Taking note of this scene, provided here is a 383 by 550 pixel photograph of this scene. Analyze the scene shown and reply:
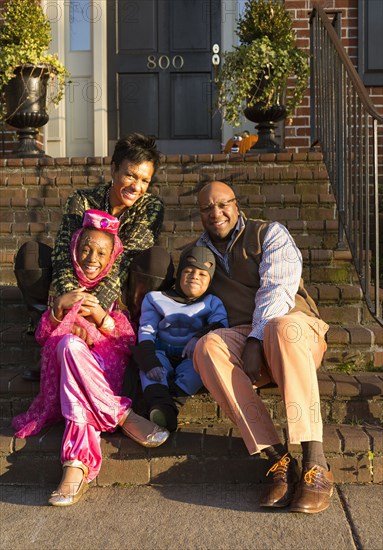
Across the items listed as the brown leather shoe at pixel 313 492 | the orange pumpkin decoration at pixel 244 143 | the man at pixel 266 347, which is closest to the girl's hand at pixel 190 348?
the man at pixel 266 347

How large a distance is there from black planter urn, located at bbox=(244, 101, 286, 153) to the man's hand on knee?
9.68ft

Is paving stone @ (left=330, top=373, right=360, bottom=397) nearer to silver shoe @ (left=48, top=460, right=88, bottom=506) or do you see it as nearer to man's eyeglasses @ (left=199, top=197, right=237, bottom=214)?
man's eyeglasses @ (left=199, top=197, right=237, bottom=214)

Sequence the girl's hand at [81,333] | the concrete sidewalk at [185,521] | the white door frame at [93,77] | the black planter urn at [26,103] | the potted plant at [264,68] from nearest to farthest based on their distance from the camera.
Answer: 1. the concrete sidewalk at [185,521]
2. the girl's hand at [81,333]
3. the potted plant at [264,68]
4. the black planter urn at [26,103]
5. the white door frame at [93,77]

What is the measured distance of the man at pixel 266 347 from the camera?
2.44 m

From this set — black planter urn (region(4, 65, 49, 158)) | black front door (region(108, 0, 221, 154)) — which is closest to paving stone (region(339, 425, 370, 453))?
black planter urn (region(4, 65, 49, 158))

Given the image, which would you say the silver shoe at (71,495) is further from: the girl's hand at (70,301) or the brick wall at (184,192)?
the brick wall at (184,192)

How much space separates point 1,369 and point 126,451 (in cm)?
100

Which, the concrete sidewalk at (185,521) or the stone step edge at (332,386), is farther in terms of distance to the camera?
the stone step edge at (332,386)

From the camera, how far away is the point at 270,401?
3.04 meters

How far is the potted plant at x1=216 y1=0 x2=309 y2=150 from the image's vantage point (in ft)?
17.2

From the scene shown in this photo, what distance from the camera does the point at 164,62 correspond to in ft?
21.7

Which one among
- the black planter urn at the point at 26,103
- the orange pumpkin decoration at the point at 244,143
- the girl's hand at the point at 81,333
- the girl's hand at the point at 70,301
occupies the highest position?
the black planter urn at the point at 26,103

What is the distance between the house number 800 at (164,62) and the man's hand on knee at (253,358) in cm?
452

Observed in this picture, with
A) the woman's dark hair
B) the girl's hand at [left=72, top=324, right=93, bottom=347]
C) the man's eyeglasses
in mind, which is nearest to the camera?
the girl's hand at [left=72, top=324, right=93, bottom=347]
